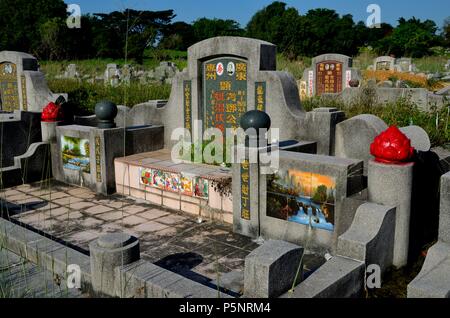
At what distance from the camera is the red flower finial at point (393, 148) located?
4758 mm

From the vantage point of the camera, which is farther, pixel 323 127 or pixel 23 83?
pixel 23 83

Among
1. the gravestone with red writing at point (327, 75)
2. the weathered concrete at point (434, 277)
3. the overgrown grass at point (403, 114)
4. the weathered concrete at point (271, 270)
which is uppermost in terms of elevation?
the gravestone with red writing at point (327, 75)

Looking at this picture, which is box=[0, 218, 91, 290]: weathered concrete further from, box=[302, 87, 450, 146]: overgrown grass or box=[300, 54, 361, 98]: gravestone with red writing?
box=[300, 54, 361, 98]: gravestone with red writing

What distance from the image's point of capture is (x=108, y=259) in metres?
4.11

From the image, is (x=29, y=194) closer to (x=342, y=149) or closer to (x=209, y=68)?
(x=209, y=68)

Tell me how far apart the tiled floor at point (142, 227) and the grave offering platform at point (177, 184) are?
0.57 feet

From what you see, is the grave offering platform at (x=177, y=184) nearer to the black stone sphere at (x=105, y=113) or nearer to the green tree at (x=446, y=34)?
the black stone sphere at (x=105, y=113)

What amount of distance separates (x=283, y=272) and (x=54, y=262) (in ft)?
7.76

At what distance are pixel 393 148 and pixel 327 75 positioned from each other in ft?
47.5

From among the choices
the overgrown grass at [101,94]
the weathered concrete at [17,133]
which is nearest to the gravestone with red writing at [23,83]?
the overgrown grass at [101,94]

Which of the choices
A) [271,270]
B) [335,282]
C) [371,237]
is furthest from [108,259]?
[371,237]

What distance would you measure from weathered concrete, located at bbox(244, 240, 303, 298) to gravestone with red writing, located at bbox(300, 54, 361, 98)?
15.0m

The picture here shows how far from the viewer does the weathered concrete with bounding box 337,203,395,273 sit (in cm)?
443

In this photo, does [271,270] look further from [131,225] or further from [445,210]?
[131,225]
